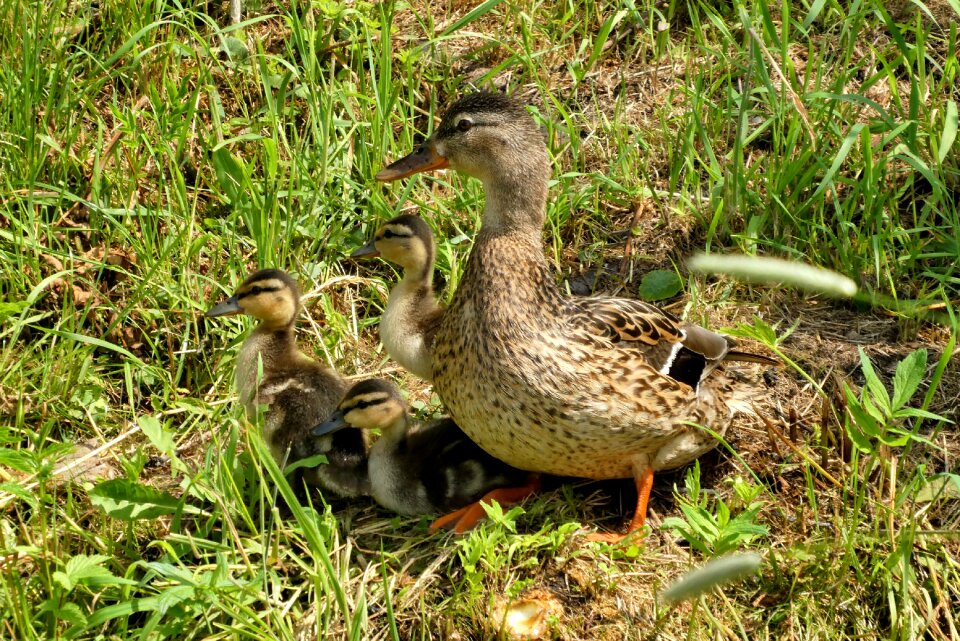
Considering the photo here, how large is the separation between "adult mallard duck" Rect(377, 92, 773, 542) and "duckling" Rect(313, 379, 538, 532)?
23cm

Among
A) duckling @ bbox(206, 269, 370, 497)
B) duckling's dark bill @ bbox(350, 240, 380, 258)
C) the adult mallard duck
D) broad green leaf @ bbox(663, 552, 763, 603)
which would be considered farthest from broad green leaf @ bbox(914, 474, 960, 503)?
duckling's dark bill @ bbox(350, 240, 380, 258)

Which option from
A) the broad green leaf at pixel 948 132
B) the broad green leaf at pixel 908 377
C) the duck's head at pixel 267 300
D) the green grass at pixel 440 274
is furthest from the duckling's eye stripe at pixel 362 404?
the broad green leaf at pixel 948 132

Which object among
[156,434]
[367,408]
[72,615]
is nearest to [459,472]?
[367,408]

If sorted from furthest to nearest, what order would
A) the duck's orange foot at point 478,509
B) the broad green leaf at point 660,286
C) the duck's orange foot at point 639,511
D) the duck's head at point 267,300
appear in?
the broad green leaf at point 660,286, the duck's head at point 267,300, the duck's orange foot at point 478,509, the duck's orange foot at point 639,511

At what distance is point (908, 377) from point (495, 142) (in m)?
1.54

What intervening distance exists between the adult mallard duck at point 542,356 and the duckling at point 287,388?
444mm

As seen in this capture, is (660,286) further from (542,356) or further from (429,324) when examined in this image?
(542,356)

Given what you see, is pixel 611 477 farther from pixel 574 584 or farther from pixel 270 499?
pixel 270 499

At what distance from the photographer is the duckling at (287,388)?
4.12 m

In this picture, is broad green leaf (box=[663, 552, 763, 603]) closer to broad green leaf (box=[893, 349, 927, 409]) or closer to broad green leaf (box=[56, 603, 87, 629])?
broad green leaf (box=[893, 349, 927, 409])

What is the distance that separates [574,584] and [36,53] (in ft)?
10.1

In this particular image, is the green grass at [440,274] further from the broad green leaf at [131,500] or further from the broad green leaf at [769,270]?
the broad green leaf at [769,270]

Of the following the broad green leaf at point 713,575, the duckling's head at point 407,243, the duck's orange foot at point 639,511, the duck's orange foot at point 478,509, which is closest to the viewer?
the broad green leaf at point 713,575

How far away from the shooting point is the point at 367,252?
4668mm
